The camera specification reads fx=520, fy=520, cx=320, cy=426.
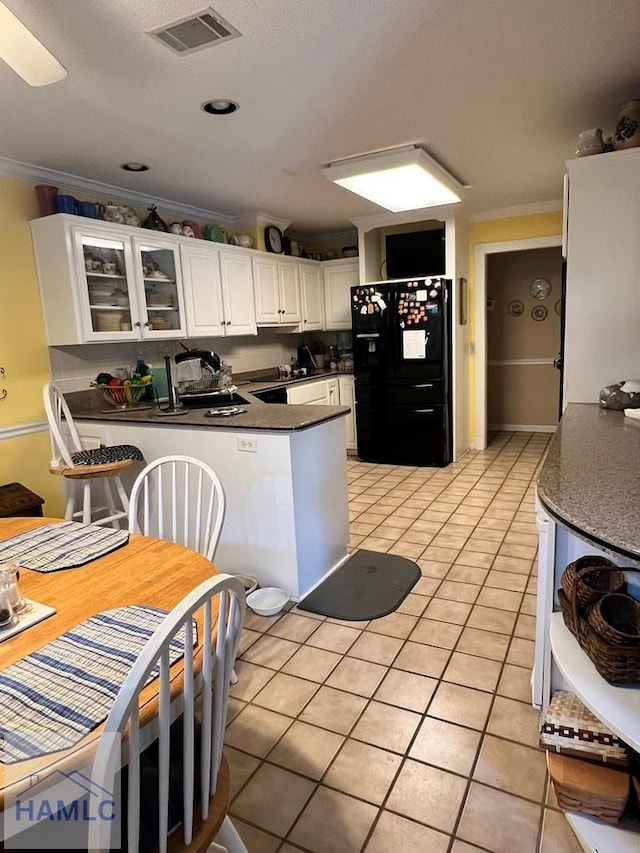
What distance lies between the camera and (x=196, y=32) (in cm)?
184

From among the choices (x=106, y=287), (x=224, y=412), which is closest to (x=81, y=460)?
(x=224, y=412)

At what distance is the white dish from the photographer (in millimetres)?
2518

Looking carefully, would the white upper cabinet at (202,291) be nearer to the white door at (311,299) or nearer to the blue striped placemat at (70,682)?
the white door at (311,299)

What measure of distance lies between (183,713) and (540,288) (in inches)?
241

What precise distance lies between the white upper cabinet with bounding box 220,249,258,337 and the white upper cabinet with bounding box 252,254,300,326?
0.11 m

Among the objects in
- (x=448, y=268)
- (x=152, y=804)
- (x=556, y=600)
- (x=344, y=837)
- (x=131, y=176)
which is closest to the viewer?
(x=152, y=804)

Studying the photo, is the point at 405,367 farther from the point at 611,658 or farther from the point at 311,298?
the point at 611,658

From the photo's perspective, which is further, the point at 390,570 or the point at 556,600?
the point at 390,570

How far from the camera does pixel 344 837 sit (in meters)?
1.42

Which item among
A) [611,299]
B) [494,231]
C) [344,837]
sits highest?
[494,231]

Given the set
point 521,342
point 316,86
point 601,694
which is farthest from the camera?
point 521,342

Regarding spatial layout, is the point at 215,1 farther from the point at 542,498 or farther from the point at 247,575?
the point at 247,575

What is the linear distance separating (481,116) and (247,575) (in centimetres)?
273

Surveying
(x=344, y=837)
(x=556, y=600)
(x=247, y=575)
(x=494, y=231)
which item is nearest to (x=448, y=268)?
(x=494, y=231)
